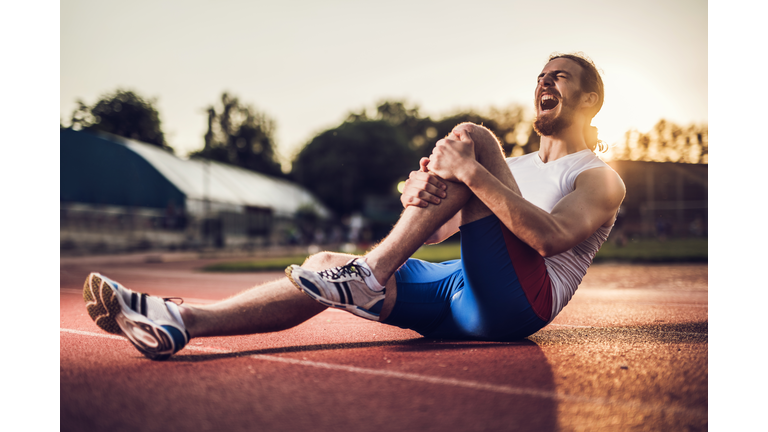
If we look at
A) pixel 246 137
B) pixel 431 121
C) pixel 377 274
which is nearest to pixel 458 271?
pixel 377 274

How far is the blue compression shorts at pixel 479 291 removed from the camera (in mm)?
2074

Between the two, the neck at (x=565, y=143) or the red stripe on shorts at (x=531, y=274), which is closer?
the red stripe on shorts at (x=531, y=274)

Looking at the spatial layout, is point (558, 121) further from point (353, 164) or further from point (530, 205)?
point (353, 164)

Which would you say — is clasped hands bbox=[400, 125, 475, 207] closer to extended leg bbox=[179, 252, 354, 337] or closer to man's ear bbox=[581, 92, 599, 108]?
extended leg bbox=[179, 252, 354, 337]

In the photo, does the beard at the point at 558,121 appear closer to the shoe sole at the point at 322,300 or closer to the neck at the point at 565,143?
the neck at the point at 565,143

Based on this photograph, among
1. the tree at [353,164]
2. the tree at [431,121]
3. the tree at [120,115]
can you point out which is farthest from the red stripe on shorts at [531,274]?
the tree at [431,121]

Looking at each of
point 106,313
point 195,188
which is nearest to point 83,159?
point 195,188

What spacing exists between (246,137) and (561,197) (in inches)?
2292

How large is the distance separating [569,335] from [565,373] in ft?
3.26

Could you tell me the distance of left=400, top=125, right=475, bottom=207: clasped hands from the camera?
2033 millimetres

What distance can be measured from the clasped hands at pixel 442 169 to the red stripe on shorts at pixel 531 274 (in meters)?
0.28

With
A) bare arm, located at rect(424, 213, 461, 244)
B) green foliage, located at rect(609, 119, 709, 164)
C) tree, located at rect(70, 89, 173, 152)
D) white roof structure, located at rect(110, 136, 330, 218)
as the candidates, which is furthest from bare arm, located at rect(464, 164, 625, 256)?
white roof structure, located at rect(110, 136, 330, 218)

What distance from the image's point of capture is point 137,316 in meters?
1.94
